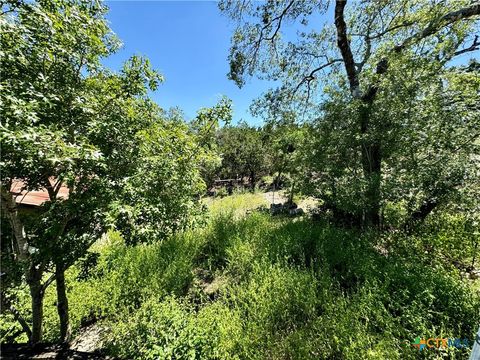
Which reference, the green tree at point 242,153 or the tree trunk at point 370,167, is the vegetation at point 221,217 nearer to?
the tree trunk at point 370,167

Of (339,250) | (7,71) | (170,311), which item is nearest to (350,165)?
(339,250)

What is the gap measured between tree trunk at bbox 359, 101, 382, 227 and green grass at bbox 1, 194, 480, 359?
0.58 m

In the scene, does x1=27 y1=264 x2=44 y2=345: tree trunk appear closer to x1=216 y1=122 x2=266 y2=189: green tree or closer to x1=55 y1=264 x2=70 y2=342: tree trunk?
x1=55 y1=264 x2=70 y2=342: tree trunk

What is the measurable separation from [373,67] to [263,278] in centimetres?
515

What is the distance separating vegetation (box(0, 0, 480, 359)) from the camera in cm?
179

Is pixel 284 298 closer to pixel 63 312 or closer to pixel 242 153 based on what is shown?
pixel 63 312

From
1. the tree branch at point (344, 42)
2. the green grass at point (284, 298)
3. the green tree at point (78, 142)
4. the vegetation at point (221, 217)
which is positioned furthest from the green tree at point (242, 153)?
the green tree at point (78, 142)

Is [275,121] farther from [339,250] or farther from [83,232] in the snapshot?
[83,232]

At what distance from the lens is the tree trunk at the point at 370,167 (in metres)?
4.04

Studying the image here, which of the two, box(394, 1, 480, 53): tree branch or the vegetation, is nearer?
the vegetation

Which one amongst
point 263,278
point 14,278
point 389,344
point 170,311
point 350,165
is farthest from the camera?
point 350,165

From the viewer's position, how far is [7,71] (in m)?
1.56

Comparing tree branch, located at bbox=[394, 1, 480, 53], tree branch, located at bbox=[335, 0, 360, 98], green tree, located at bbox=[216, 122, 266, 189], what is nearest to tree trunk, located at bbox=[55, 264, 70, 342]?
tree branch, located at bbox=[335, 0, 360, 98]

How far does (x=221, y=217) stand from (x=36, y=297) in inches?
146
